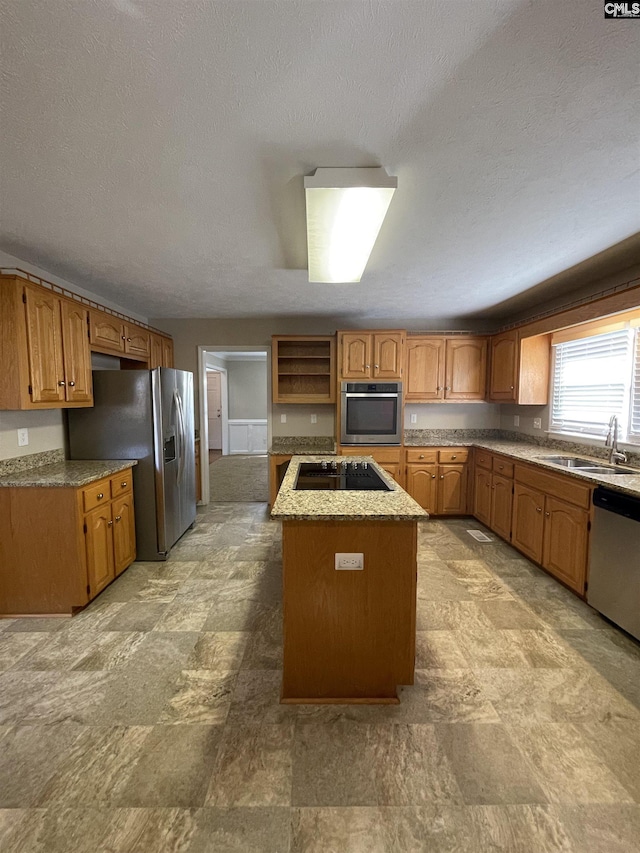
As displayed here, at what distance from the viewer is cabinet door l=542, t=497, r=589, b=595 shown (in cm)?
239

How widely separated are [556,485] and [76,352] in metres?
3.72

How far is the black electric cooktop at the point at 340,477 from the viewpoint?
81.3 inches

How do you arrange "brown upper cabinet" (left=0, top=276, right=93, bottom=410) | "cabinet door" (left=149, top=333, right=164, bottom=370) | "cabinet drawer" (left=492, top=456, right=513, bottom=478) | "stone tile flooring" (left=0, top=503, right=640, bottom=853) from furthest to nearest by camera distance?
1. "cabinet door" (left=149, top=333, right=164, bottom=370)
2. "cabinet drawer" (left=492, top=456, right=513, bottom=478)
3. "brown upper cabinet" (left=0, top=276, right=93, bottom=410)
4. "stone tile flooring" (left=0, top=503, right=640, bottom=853)

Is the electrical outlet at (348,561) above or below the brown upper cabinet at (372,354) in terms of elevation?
below

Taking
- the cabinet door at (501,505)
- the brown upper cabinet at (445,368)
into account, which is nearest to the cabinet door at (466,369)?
the brown upper cabinet at (445,368)

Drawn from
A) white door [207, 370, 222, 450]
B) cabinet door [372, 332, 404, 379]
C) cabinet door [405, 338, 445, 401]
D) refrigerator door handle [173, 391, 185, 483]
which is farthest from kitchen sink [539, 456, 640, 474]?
white door [207, 370, 222, 450]

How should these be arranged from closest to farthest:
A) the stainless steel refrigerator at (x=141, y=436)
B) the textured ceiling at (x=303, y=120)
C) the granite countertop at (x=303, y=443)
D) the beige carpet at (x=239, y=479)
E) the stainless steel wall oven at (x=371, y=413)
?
the textured ceiling at (x=303, y=120), the stainless steel refrigerator at (x=141, y=436), the stainless steel wall oven at (x=371, y=413), the granite countertop at (x=303, y=443), the beige carpet at (x=239, y=479)

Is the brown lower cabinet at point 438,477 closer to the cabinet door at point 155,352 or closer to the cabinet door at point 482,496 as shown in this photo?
the cabinet door at point 482,496

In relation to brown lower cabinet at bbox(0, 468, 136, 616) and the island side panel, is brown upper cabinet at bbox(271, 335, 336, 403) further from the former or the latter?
the island side panel

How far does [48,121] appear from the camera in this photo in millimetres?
1171

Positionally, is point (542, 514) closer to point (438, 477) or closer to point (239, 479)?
point (438, 477)

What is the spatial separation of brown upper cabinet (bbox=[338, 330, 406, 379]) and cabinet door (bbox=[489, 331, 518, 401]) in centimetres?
108

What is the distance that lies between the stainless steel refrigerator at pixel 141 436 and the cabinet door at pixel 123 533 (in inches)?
3.5

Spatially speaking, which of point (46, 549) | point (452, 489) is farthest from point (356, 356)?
point (46, 549)
